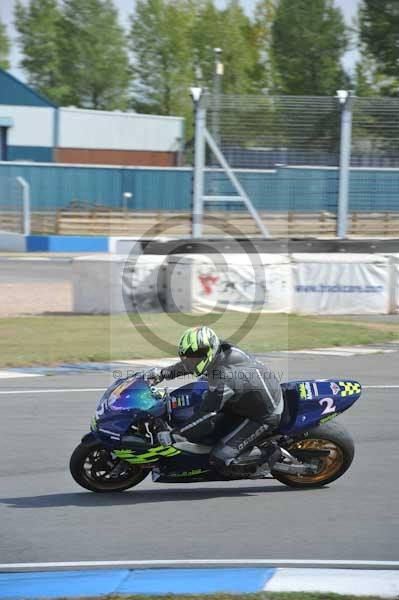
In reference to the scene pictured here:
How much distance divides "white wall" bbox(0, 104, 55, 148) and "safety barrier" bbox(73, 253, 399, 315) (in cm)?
3134

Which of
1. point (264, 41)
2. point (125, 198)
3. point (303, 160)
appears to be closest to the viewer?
point (303, 160)

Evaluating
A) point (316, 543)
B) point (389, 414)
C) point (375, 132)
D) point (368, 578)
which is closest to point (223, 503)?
point (316, 543)

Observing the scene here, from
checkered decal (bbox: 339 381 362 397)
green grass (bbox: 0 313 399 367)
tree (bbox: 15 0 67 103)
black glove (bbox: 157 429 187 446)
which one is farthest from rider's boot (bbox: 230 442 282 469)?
tree (bbox: 15 0 67 103)

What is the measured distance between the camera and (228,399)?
291 inches

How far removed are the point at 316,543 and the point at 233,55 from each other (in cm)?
6517

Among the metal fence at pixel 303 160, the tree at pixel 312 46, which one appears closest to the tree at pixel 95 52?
the tree at pixel 312 46

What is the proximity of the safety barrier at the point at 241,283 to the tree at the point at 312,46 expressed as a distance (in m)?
44.1

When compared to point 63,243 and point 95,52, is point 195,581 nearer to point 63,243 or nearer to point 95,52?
point 63,243

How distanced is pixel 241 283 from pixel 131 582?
12.4 meters

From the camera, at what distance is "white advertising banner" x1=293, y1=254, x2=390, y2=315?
728 inches

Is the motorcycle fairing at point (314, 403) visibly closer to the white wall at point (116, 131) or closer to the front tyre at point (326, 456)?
the front tyre at point (326, 456)

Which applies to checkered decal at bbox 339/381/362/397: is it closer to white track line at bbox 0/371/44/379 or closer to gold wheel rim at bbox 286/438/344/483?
gold wheel rim at bbox 286/438/344/483

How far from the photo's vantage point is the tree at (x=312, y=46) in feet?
202

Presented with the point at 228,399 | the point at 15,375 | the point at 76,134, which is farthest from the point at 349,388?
the point at 76,134
